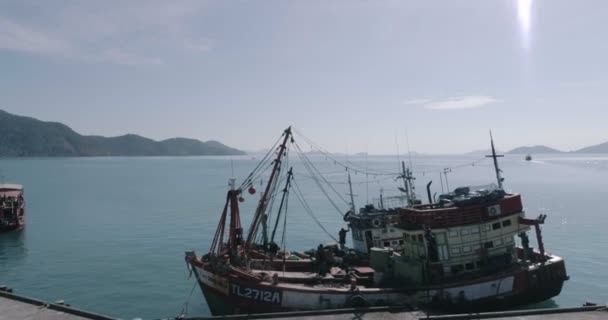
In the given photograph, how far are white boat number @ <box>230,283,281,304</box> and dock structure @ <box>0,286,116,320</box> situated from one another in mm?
7925

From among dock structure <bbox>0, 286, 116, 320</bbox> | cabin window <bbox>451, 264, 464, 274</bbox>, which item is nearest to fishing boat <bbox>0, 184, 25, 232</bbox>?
dock structure <bbox>0, 286, 116, 320</bbox>

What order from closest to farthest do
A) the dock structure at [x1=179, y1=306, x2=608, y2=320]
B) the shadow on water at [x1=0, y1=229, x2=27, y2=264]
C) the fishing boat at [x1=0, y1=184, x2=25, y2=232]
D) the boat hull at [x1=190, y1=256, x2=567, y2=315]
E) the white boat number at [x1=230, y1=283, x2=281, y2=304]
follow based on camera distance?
the dock structure at [x1=179, y1=306, x2=608, y2=320] < the boat hull at [x1=190, y1=256, x2=567, y2=315] < the white boat number at [x1=230, y1=283, x2=281, y2=304] < the shadow on water at [x1=0, y1=229, x2=27, y2=264] < the fishing boat at [x1=0, y1=184, x2=25, y2=232]

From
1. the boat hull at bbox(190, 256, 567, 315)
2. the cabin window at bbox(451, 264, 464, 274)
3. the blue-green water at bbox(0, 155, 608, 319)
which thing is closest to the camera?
the boat hull at bbox(190, 256, 567, 315)

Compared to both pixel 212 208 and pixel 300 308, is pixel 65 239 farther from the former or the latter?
pixel 300 308

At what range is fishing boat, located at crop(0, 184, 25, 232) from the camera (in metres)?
58.7

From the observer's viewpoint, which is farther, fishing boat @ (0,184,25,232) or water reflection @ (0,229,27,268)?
fishing boat @ (0,184,25,232)

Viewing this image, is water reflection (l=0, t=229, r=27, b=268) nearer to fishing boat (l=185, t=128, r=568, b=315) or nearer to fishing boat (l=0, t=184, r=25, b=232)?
fishing boat (l=0, t=184, r=25, b=232)

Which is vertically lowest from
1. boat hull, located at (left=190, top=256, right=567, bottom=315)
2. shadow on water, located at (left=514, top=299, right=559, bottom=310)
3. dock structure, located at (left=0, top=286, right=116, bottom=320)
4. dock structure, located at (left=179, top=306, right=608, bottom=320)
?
shadow on water, located at (left=514, top=299, right=559, bottom=310)

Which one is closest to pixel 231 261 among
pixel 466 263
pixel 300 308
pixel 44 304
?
pixel 300 308

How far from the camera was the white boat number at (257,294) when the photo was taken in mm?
23562

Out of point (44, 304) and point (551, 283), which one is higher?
point (44, 304)

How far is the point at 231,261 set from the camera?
26.8 metres

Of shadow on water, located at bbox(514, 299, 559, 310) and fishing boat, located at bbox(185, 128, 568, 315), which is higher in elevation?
fishing boat, located at bbox(185, 128, 568, 315)

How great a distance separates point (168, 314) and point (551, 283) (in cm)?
2521
